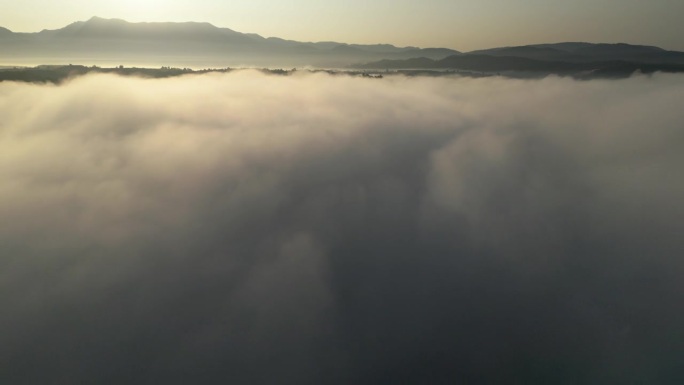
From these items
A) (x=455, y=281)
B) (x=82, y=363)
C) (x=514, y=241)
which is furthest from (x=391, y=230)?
(x=82, y=363)

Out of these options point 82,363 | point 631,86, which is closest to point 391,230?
point 82,363

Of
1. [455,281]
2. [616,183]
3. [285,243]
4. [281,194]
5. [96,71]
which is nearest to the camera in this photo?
[455,281]

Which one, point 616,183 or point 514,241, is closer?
point 514,241

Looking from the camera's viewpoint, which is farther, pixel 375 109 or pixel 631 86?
pixel 631 86

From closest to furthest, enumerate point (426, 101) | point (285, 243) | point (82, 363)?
point (82, 363) < point (285, 243) < point (426, 101)

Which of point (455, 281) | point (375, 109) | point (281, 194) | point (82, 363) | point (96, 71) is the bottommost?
point (82, 363)

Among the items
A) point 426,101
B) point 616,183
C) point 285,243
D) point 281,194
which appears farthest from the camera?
point 426,101

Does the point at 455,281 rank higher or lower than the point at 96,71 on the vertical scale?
lower

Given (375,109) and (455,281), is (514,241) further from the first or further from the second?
(375,109)

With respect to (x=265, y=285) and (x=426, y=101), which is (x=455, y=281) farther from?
(x=426, y=101)
